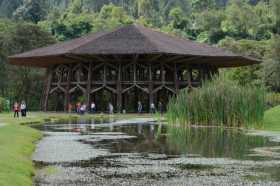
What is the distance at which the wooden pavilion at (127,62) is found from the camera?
47.2 meters

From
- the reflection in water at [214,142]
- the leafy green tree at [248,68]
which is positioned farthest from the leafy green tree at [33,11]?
the reflection in water at [214,142]

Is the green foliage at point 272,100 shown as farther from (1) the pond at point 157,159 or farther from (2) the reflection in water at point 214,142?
(1) the pond at point 157,159

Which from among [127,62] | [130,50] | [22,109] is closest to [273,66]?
[127,62]

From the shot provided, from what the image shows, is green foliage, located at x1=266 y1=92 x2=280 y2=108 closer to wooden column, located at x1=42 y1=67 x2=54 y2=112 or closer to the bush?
the bush

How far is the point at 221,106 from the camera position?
29.4 metres

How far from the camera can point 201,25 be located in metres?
117

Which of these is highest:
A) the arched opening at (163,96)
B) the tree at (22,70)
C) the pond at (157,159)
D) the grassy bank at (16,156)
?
the tree at (22,70)

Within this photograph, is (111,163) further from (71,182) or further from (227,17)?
(227,17)

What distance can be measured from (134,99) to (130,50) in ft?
29.2

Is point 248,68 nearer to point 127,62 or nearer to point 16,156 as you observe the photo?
point 127,62

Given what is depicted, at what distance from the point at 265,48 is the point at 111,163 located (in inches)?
2453

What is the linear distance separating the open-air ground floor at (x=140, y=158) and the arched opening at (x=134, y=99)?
28.1m

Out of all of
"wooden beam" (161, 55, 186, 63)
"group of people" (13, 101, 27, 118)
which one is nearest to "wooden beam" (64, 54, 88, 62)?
"wooden beam" (161, 55, 186, 63)

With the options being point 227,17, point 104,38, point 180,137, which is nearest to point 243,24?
point 227,17
